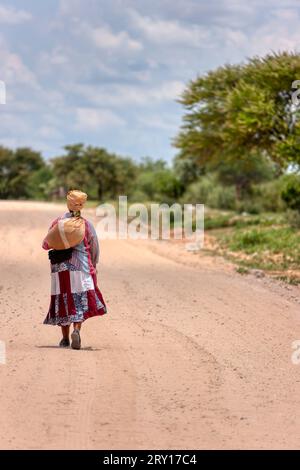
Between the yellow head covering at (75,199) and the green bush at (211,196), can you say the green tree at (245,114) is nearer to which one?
the green bush at (211,196)

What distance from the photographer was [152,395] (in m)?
8.51

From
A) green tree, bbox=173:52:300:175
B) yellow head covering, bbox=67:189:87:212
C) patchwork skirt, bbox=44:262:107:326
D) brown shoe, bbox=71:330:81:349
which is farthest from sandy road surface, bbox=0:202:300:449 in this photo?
green tree, bbox=173:52:300:175

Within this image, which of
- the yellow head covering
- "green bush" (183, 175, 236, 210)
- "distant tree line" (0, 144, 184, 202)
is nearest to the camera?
the yellow head covering

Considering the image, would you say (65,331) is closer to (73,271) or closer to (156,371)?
(73,271)

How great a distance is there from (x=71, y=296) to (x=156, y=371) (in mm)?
1559

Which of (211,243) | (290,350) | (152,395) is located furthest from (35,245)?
(152,395)

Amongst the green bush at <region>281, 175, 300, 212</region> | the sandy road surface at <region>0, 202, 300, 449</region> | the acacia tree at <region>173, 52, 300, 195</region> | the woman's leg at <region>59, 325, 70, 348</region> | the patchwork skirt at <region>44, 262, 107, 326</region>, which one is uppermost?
the acacia tree at <region>173, 52, 300, 195</region>

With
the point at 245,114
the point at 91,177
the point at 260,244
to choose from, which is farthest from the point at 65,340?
the point at 91,177

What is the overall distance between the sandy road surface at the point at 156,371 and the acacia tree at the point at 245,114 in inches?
675

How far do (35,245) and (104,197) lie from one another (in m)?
56.7

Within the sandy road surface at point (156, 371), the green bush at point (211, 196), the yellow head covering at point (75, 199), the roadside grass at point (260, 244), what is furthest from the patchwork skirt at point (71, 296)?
the green bush at point (211, 196)

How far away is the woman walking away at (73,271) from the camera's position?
10438 mm

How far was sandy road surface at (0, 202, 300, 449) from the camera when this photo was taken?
734 centimetres

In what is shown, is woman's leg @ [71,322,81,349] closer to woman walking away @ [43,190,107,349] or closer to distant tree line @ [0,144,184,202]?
woman walking away @ [43,190,107,349]
